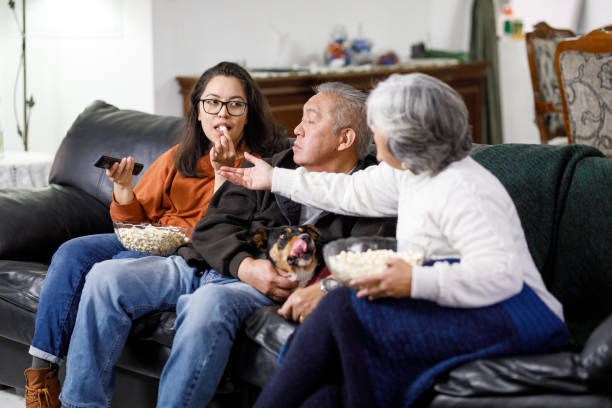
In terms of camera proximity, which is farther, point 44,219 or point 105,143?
point 105,143

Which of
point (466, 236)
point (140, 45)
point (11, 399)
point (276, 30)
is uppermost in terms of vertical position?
point (276, 30)

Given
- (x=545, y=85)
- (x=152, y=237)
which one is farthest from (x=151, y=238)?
(x=545, y=85)

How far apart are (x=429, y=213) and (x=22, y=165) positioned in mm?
2678

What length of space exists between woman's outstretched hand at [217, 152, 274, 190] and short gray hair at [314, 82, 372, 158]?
226mm

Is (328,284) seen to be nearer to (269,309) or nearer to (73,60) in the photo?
(269,309)

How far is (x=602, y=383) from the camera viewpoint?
1.58 metres

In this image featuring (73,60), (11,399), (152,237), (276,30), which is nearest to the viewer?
(152,237)

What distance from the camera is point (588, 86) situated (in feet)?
10.5

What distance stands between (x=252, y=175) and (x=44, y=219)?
102cm

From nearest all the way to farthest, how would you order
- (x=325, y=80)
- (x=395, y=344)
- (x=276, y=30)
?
(x=395, y=344)
(x=325, y=80)
(x=276, y=30)

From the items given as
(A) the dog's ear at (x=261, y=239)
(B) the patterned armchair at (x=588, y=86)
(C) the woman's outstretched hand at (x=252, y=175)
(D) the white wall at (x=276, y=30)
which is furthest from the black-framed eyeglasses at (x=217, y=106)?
(D) the white wall at (x=276, y=30)

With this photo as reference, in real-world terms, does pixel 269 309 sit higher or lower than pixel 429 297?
lower

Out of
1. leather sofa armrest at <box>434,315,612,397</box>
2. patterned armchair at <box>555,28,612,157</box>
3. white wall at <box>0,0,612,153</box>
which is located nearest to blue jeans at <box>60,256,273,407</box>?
leather sofa armrest at <box>434,315,612,397</box>

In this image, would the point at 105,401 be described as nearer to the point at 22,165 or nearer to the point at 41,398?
the point at 41,398
